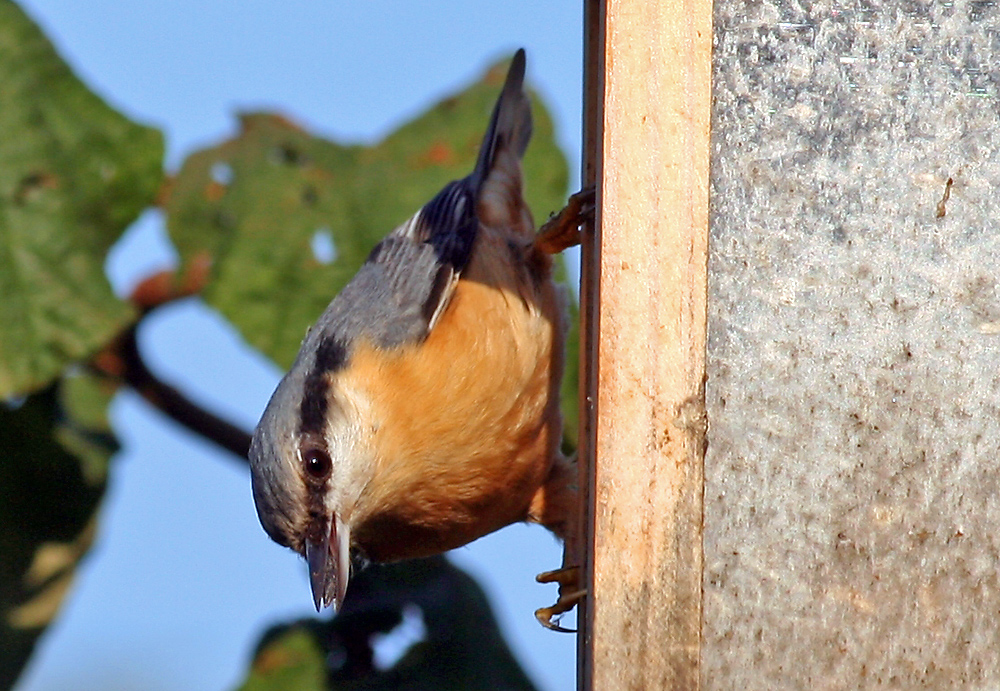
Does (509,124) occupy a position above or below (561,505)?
above

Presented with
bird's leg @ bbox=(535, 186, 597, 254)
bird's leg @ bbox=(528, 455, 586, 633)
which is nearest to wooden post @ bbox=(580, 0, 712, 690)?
bird's leg @ bbox=(535, 186, 597, 254)

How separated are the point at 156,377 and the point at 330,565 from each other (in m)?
1.14

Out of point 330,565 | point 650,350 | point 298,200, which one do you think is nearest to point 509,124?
point 298,200

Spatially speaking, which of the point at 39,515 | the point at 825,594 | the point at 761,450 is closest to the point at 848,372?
the point at 761,450

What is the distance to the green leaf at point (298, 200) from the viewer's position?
375cm

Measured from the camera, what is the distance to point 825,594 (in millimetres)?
2242

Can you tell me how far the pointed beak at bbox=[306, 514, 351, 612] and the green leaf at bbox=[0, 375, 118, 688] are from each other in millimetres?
1046

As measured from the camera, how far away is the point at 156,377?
12.8ft

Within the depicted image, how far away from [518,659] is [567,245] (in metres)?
1.33

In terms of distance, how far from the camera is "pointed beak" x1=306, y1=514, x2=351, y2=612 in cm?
302

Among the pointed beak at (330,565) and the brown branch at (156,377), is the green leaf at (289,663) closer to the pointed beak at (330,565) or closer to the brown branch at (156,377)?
the brown branch at (156,377)

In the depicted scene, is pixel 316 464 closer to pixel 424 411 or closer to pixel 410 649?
pixel 424 411

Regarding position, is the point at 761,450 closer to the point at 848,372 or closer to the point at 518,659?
the point at 848,372

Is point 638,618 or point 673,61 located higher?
point 673,61
